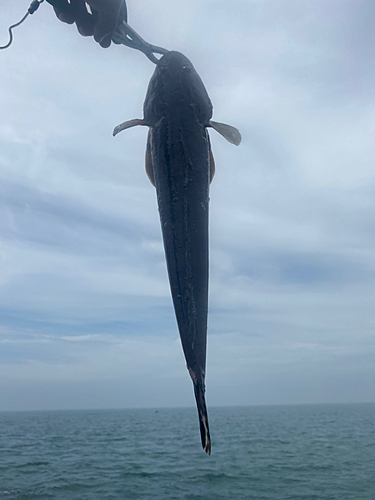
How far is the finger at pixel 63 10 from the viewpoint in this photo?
3.27 meters

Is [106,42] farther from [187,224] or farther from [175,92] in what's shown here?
[187,224]

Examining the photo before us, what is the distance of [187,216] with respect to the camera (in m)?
1.93

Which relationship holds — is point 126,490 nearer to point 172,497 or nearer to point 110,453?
point 172,497

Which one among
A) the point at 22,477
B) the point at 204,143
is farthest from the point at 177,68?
the point at 22,477

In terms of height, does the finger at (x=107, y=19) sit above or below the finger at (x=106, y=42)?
above

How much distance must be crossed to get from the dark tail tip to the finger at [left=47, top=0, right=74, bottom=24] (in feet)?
9.85

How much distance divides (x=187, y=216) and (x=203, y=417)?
0.90 metres

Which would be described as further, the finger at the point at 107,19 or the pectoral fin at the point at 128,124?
the finger at the point at 107,19

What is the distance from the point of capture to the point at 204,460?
46500mm

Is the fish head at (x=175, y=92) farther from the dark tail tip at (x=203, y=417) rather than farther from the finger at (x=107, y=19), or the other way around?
the dark tail tip at (x=203, y=417)

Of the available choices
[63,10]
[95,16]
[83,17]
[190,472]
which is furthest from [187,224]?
[190,472]

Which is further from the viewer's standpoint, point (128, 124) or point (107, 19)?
point (107, 19)

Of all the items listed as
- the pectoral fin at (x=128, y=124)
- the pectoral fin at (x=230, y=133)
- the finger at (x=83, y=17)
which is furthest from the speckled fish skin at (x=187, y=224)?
the finger at (x=83, y=17)

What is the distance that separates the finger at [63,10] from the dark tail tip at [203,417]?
3.00 m
